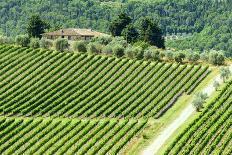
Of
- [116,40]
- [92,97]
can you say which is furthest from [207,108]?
[116,40]

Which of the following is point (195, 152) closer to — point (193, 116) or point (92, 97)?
point (193, 116)

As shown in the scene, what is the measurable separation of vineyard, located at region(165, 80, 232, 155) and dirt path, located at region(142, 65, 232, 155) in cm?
301

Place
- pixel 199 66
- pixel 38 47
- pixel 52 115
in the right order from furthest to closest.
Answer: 1. pixel 38 47
2. pixel 199 66
3. pixel 52 115

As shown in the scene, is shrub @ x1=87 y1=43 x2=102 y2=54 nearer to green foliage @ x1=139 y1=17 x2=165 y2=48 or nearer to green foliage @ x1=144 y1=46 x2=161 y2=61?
green foliage @ x1=144 y1=46 x2=161 y2=61

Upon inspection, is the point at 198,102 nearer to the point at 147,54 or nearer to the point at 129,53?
the point at 147,54

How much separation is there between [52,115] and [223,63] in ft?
123

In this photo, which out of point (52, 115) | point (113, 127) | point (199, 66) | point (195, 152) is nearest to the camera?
point (195, 152)

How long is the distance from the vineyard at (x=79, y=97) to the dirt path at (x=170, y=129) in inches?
132

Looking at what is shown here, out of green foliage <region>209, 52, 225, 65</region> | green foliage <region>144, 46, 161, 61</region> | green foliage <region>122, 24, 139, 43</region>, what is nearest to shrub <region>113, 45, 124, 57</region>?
green foliage <region>144, 46, 161, 61</region>

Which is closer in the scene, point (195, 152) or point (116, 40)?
point (195, 152)

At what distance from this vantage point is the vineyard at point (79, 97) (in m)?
90.2

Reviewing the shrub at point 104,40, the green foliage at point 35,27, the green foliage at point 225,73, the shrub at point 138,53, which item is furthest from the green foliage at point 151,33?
the green foliage at point 225,73

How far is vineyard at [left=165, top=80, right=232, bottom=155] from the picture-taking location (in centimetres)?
8375

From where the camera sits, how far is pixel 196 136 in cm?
8662
